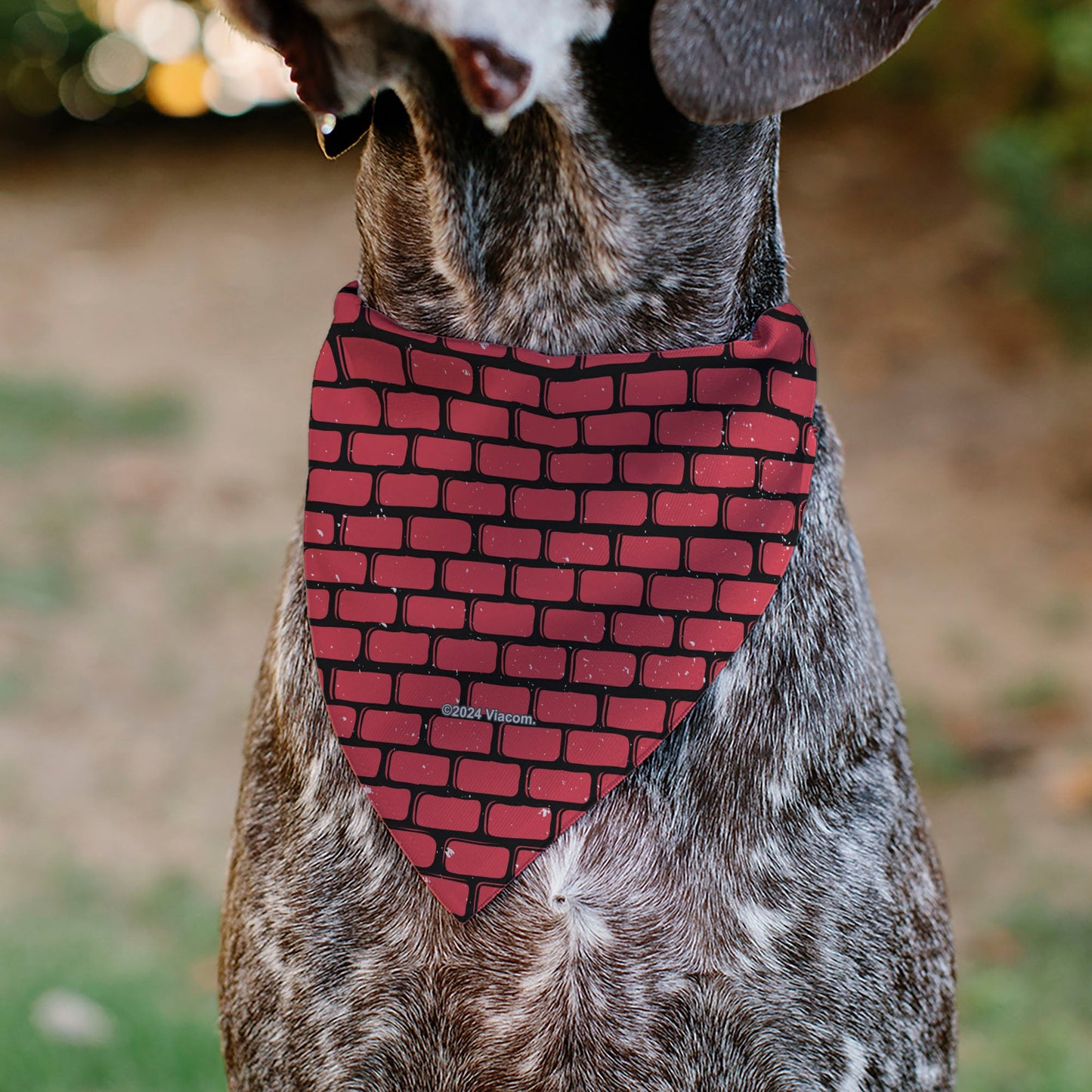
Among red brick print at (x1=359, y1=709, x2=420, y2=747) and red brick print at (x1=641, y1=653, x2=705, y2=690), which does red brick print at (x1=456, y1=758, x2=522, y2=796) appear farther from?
red brick print at (x1=641, y1=653, x2=705, y2=690)

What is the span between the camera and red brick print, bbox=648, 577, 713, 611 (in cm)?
201

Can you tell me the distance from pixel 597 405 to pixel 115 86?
1090 cm

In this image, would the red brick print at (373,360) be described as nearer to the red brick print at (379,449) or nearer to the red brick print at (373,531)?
the red brick print at (379,449)

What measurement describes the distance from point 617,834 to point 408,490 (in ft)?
1.90

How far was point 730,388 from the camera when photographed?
2.02 metres

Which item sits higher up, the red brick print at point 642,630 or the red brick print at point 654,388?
the red brick print at point 654,388

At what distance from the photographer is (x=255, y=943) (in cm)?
211

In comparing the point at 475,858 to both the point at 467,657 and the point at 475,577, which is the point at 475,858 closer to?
the point at 467,657

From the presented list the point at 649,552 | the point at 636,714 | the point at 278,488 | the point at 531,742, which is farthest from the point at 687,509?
the point at 278,488

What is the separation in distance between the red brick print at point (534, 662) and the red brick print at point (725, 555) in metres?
0.24

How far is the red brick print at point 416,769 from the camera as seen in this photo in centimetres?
201

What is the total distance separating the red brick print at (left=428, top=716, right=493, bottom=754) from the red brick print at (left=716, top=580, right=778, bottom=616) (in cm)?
38

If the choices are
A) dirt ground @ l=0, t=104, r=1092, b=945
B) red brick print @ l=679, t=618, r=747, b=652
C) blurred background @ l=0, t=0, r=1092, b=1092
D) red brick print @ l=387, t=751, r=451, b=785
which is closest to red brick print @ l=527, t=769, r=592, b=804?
red brick print @ l=387, t=751, r=451, b=785

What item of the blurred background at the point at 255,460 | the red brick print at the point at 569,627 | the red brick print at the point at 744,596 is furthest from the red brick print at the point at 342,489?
the blurred background at the point at 255,460
